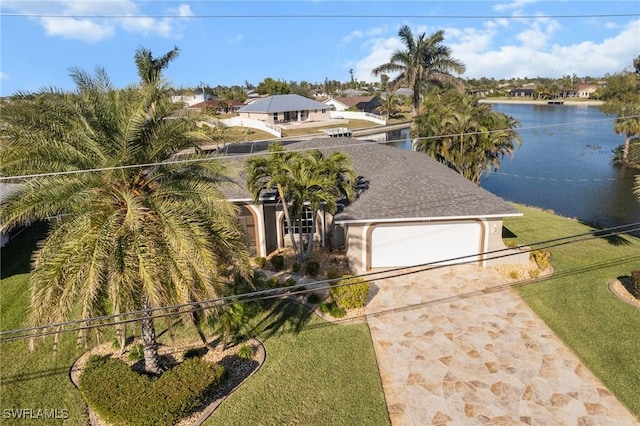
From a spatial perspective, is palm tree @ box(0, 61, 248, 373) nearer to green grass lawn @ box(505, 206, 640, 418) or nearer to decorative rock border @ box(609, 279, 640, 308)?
green grass lawn @ box(505, 206, 640, 418)

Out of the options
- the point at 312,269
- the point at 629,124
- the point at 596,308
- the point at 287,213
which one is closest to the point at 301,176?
the point at 287,213

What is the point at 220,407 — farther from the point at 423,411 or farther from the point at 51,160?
the point at 51,160

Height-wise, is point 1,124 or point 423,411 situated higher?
point 1,124

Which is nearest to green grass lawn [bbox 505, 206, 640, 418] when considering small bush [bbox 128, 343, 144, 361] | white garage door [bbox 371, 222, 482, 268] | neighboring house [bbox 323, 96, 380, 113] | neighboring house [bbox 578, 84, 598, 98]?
white garage door [bbox 371, 222, 482, 268]

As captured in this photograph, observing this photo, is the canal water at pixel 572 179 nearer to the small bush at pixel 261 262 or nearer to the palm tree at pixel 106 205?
the small bush at pixel 261 262

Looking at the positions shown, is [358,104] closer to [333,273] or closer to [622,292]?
[333,273]

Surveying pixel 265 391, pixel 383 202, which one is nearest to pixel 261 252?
pixel 383 202
